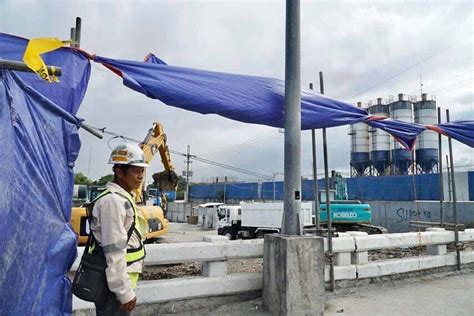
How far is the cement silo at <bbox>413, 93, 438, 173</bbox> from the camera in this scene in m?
34.3

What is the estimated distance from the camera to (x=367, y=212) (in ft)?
60.8

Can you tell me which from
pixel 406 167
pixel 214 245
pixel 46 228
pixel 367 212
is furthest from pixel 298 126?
pixel 406 167

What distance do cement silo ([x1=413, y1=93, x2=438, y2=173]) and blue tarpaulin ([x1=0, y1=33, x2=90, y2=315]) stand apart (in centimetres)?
3465

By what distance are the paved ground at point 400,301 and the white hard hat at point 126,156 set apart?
231 centimetres

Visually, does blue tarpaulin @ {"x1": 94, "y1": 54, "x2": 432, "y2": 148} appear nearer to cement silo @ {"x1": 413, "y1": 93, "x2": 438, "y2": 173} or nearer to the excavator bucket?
the excavator bucket

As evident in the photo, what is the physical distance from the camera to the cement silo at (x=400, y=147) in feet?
118

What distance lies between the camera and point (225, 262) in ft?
16.0

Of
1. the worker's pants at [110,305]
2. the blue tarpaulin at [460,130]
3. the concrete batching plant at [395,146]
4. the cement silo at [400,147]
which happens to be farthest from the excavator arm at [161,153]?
the cement silo at [400,147]

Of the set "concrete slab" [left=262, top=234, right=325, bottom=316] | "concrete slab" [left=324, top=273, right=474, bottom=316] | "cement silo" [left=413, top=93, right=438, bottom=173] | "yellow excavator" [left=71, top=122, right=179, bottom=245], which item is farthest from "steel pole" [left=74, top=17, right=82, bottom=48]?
"cement silo" [left=413, top=93, right=438, bottom=173]

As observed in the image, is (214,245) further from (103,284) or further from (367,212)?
(367,212)

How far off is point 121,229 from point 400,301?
4.44 m

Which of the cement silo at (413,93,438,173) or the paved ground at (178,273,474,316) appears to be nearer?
the paved ground at (178,273,474,316)

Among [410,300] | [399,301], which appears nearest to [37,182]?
[399,301]

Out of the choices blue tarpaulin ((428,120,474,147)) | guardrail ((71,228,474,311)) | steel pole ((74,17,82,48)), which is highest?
steel pole ((74,17,82,48))
